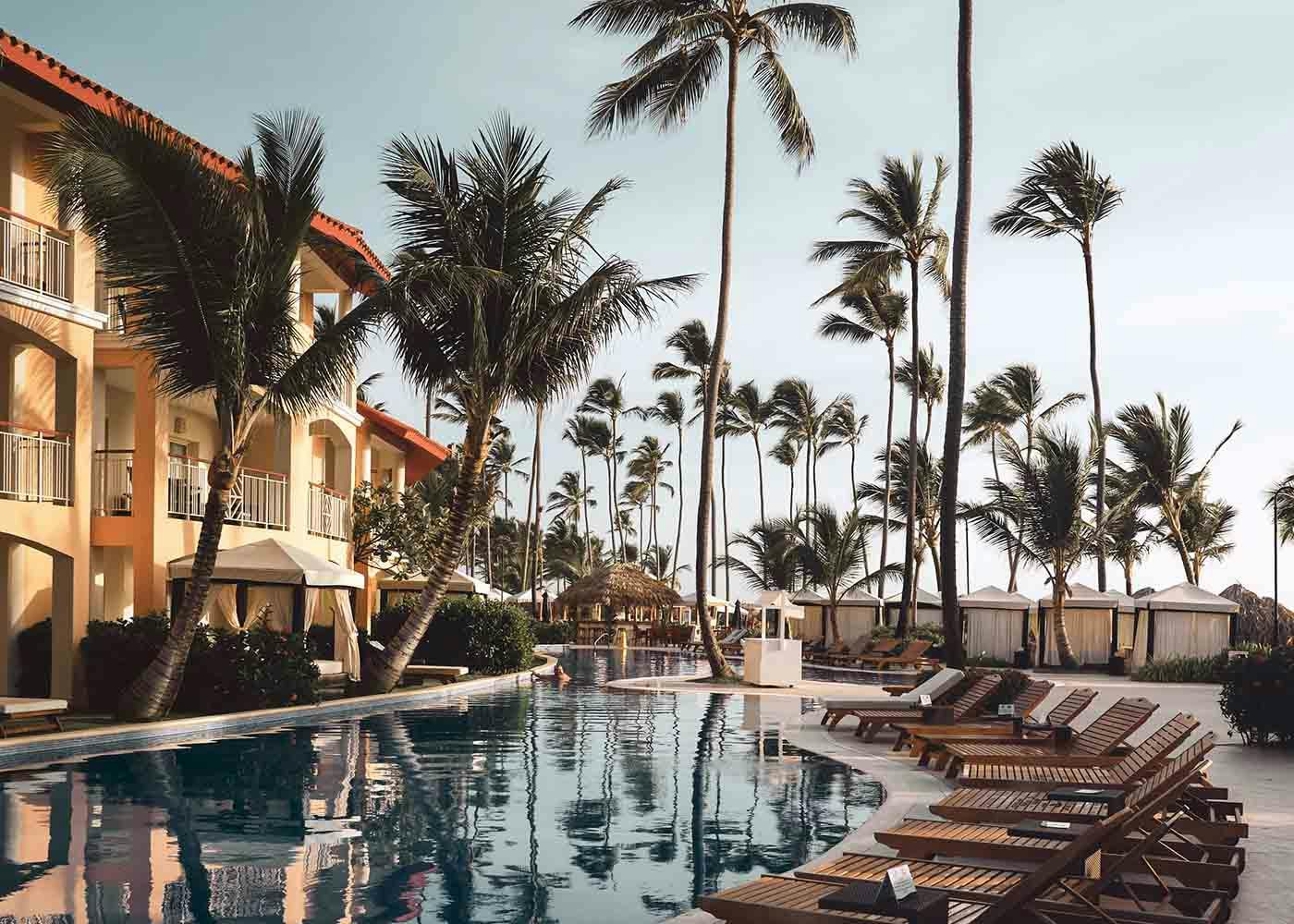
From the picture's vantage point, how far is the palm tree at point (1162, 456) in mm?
40562

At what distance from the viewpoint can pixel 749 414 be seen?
217 feet

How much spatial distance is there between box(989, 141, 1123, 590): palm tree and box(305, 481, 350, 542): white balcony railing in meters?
22.8

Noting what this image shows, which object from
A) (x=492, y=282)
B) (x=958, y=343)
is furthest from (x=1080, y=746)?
(x=492, y=282)

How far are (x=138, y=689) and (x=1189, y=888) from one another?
1326cm

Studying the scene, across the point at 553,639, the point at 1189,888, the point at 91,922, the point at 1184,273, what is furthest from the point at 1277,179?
the point at 553,639

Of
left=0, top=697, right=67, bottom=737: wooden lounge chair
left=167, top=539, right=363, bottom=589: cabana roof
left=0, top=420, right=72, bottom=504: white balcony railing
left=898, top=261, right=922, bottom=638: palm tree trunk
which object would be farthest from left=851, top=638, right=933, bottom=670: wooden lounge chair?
left=0, top=697, right=67, bottom=737: wooden lounge chair

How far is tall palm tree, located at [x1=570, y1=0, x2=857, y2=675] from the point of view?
87.5ft

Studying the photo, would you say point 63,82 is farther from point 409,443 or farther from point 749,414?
point 749,414

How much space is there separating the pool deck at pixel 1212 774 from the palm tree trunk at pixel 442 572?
17.5 ft

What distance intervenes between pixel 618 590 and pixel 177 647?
34135mm

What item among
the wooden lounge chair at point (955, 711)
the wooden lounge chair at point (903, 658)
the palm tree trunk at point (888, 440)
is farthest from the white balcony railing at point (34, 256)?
the palm tree trunk at point (888, 440)

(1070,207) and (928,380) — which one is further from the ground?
(1070,207)

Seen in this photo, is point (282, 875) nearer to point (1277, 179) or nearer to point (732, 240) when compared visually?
point (1277, 179)

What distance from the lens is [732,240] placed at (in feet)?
91.2
